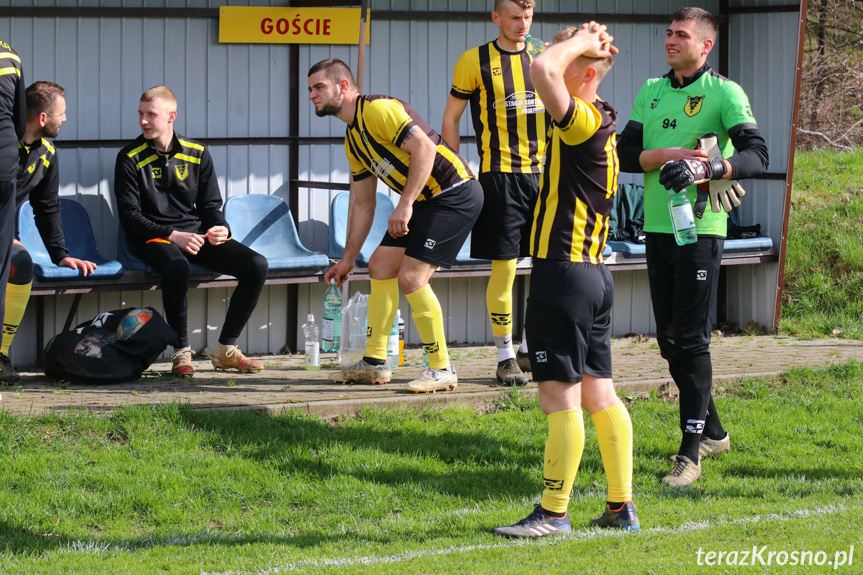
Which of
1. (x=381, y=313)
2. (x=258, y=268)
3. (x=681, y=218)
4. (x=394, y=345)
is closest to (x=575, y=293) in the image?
(x=681, y=218)

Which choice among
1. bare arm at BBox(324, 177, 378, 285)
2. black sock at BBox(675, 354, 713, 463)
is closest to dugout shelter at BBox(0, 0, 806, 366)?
bare arm at BBox(324, 177, 378, 285)

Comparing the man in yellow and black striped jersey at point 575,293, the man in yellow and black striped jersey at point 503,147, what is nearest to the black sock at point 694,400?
the man in yellow and black striped jersey at point 575,293

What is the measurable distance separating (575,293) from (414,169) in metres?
2.23

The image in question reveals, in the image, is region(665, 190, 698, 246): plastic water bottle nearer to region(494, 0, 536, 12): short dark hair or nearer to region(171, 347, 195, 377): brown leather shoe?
region(494, 0, 536, 12): short dark hair

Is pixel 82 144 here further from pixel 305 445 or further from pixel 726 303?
pixel 726 303

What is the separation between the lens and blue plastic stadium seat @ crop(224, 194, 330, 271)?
8.30 m

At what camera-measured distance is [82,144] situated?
8.08m

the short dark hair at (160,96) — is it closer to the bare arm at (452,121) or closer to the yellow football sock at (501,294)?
the bare arm at (452,121)

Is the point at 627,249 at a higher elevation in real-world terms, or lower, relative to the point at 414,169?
lower

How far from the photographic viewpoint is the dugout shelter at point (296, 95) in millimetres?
8078

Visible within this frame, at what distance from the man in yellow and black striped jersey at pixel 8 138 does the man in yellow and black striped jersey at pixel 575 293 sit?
3.02m

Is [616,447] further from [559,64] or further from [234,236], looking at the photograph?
[234,236]

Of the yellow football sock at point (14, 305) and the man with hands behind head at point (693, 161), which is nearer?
the man with hands behind head at point (693, 161)

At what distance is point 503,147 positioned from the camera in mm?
6859
